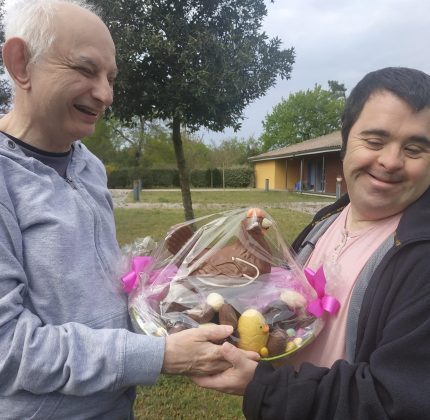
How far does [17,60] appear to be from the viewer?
141 centimetres

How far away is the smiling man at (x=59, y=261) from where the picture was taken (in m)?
1.25

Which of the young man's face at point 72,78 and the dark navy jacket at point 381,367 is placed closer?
the dark navy jacket at point 381,367

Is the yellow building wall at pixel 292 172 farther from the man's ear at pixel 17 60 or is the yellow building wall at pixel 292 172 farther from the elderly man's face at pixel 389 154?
the man's ear at pixel 17 60

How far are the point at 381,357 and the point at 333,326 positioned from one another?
0.95 ft

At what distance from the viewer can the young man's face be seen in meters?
1.41

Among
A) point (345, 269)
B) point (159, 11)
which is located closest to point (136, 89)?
point (159, 11)

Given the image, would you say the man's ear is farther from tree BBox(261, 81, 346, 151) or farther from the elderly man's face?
tree BBox(261, 81, 346, 151)

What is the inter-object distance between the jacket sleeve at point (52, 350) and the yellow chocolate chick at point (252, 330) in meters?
0.27

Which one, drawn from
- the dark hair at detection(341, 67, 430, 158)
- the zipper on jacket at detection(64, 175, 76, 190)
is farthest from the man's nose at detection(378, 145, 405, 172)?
the zipper on jacket at detection(64, 175, 76, 190)

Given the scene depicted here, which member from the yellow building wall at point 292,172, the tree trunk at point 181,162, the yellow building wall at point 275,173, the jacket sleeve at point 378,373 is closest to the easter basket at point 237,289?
the jacket sleeve at point 378,373

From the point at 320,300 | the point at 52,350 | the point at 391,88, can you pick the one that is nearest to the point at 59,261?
the point at 52,350

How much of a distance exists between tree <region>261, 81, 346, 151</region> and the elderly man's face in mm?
49530

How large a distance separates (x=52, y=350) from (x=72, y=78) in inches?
35.8

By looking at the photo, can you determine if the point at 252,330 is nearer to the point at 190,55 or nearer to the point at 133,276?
the point at 133,276
